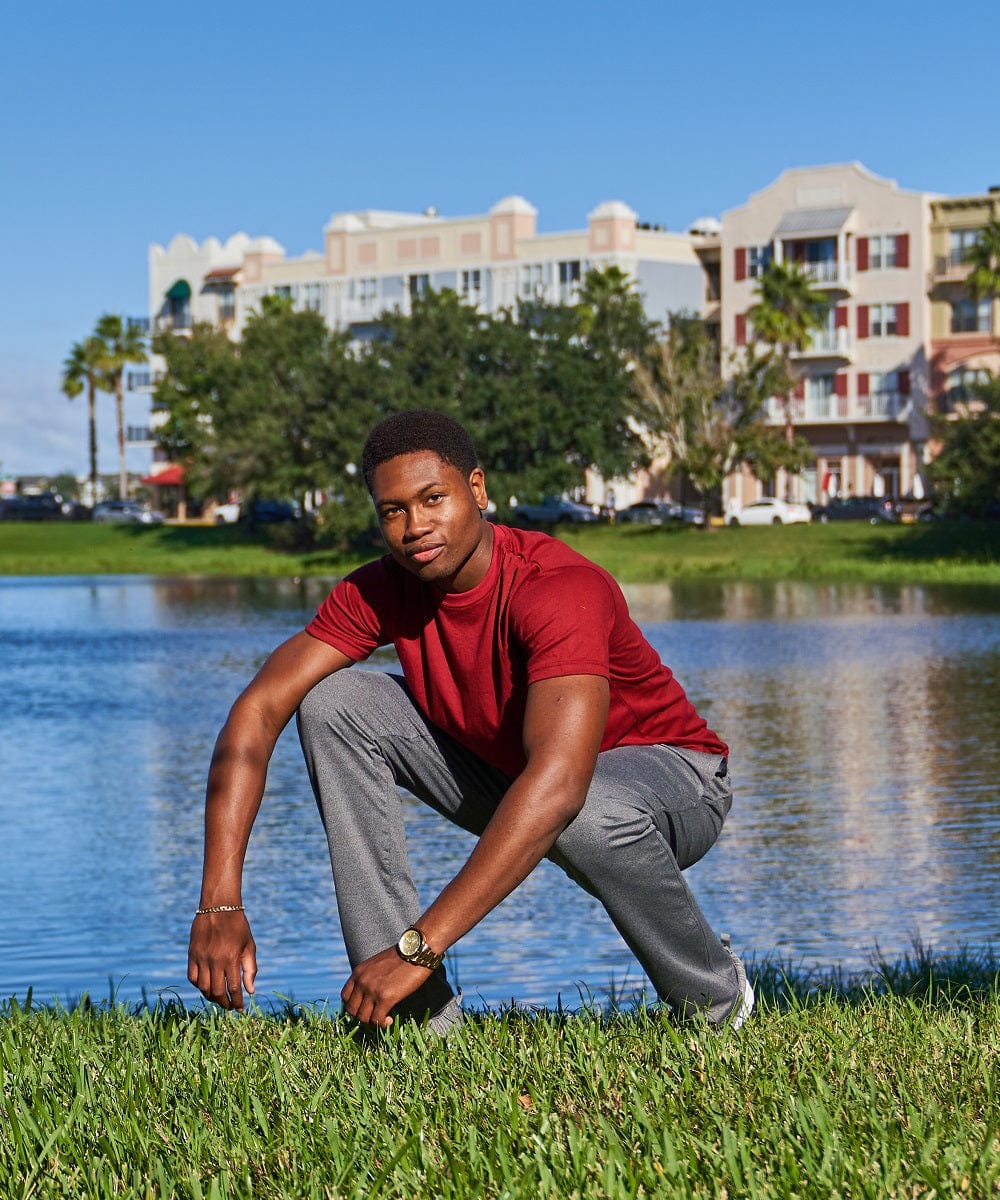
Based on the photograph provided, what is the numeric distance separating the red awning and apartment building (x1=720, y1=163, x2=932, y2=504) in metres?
33.2

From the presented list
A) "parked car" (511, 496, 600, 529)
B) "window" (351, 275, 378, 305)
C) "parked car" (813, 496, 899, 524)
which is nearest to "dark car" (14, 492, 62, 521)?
"window" (351, 275, 378, 305)

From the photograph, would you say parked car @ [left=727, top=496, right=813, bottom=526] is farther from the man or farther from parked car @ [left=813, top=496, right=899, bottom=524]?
the man

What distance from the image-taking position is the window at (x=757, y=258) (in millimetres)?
80812

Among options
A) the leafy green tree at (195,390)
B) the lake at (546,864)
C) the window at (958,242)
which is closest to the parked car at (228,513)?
the leafy green tree at (195,390)

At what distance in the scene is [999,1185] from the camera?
3.03m

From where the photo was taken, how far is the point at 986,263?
68.7 m

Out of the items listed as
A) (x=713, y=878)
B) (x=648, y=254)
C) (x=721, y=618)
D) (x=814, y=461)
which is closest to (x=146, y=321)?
(x=648, y=254)

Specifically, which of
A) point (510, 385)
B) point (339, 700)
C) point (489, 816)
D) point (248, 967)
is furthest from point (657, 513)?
point (248, 967)

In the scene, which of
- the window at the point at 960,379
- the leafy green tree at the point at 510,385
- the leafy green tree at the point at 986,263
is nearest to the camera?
the leafy green tree at the point at 510,385

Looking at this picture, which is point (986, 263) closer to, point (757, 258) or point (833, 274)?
point (833, 274)

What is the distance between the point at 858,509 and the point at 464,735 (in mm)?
66831

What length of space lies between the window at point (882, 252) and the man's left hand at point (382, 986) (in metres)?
77.0

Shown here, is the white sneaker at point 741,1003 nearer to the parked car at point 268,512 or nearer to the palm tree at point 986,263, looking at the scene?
the palm tree at point 986,263

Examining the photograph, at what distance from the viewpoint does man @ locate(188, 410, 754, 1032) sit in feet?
14.2
